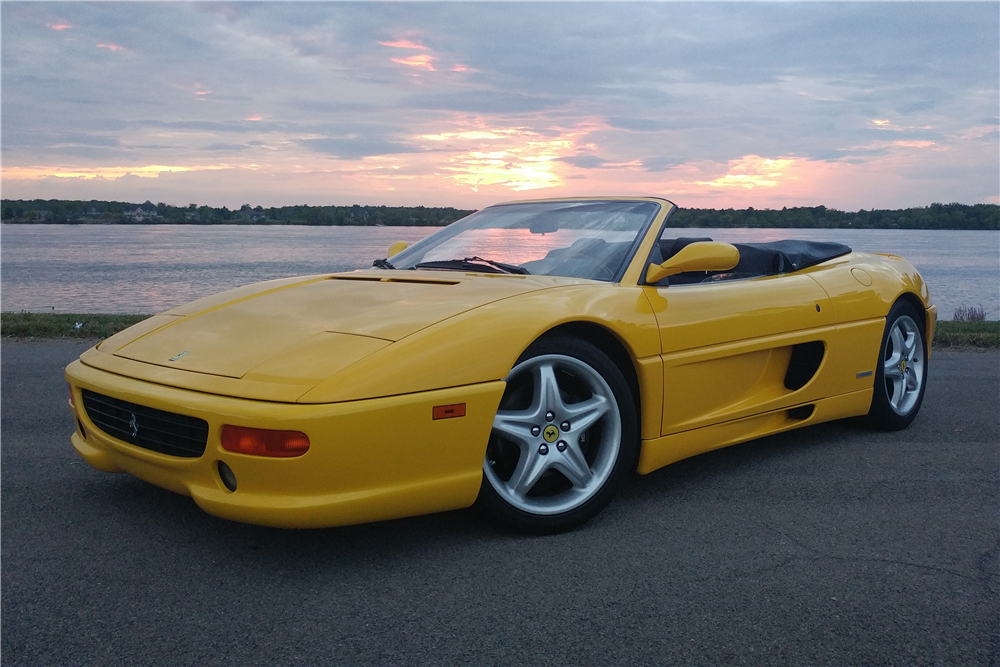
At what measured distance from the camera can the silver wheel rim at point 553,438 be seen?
8.71 feet

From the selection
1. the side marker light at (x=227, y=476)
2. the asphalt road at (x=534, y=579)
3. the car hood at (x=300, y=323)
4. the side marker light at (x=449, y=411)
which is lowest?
the asphalt road at (x=534, y=579)

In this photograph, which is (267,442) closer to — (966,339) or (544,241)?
(544,241)

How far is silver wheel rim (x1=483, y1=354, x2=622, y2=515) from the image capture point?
2.66 m

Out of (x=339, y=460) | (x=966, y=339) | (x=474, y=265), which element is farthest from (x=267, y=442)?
(x=966, y=339)

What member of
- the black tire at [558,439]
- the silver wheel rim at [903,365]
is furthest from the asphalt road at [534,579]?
the silver wheel rim at [903,365]

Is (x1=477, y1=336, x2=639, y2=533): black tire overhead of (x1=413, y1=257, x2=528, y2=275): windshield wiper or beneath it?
beneath

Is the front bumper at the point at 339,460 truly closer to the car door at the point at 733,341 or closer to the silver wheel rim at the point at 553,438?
the silver wheel rim at the point at 553,438

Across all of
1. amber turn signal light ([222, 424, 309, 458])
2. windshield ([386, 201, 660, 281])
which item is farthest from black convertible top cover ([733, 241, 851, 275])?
amber turn signal light ([222, 424, 309, 458])

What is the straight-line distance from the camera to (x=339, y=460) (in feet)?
7.42

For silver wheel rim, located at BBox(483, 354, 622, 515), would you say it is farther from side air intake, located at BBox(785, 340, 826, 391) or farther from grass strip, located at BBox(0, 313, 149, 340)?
grass strip, located at BBox(0, 313, 149, 340)

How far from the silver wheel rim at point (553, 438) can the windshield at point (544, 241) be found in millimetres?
555

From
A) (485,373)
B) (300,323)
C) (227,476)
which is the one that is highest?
(300,323)

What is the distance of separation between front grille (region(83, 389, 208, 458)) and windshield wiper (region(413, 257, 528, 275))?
1.45 meters

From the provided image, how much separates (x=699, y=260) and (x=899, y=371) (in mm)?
1879
